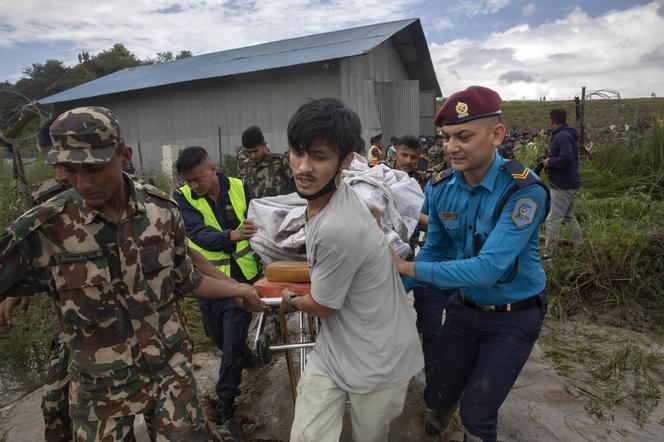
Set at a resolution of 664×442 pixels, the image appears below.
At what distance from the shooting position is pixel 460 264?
1973 mm

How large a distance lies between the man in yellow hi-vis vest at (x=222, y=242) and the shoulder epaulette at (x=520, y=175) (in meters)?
1.59

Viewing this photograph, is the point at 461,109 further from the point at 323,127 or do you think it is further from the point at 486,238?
the point at 323,127

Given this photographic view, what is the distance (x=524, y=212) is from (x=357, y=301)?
2.85ft

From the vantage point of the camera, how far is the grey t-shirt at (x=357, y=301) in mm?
1666

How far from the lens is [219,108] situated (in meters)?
13.6

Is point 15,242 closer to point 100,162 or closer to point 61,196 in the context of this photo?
point 61,196

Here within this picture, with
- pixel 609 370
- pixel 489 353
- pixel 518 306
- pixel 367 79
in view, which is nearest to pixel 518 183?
pixel 518 306

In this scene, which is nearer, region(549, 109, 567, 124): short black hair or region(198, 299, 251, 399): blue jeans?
region(198, 299, 251, 399): blue jeans

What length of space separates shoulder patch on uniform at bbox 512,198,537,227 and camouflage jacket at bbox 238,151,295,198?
280 centimetres

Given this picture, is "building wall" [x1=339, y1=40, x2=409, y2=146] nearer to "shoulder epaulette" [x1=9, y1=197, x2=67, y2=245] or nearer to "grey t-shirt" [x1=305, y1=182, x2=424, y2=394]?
"grey t-shirt" [x1=305, y1=182, x2=424, y2=394]

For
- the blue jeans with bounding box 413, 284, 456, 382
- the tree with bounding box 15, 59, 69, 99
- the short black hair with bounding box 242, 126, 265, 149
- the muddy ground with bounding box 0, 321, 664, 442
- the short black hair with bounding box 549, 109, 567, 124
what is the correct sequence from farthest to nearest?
1. the tree with bounding box 15, 59, 69, 99
2. the short black hair with bounding box 549, 109, 567, 124
3. the short black hair with bounding box 242, 126, 265, 149
4. the blue jeans with bounding box 413, 284, 456, 382
5. the muddy ground with bounding box 0, 321, 664, 442

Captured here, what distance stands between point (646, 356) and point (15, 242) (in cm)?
452

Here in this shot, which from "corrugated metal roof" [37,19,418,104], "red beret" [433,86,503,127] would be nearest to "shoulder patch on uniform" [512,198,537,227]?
"red beret" [433,86,503,127]

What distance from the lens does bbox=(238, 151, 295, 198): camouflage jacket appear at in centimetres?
443
